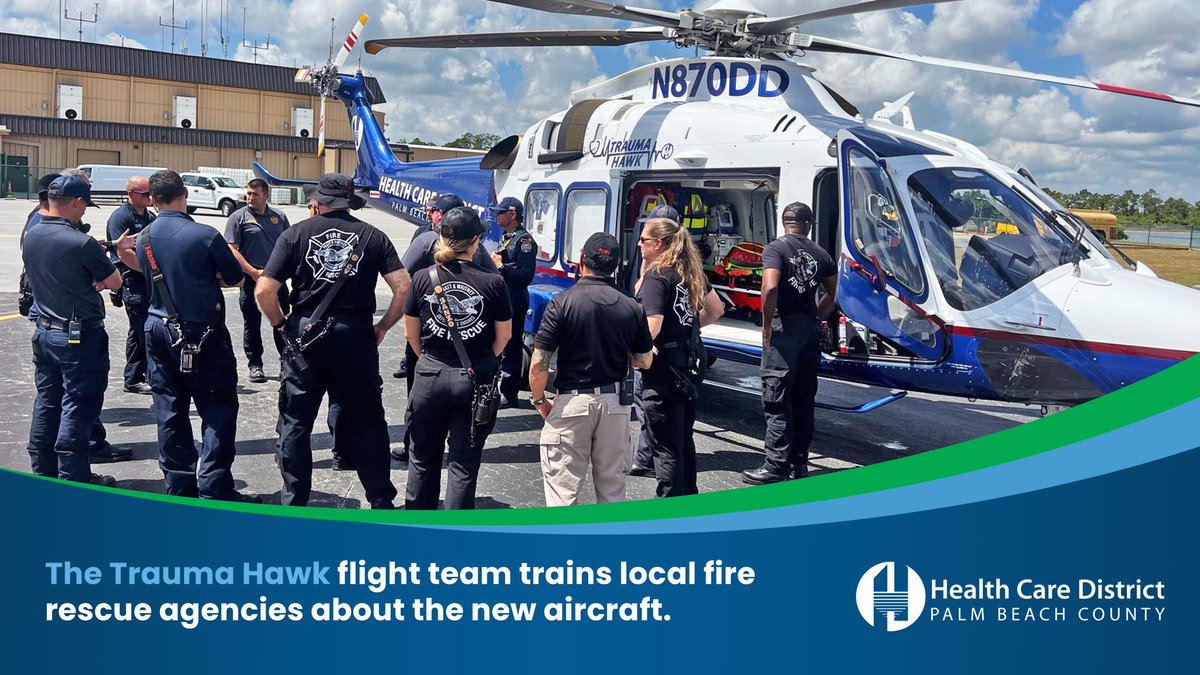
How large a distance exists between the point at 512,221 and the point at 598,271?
3177mm

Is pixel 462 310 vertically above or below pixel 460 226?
below

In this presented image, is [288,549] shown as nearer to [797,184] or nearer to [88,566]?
[88,566]

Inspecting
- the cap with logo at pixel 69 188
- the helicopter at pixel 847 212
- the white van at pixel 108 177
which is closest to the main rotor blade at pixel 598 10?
the helicopter at pixel 847 212

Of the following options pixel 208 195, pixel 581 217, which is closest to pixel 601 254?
pixel 581 217

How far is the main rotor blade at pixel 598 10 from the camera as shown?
6843 mm

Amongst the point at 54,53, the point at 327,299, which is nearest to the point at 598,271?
the point at 327,299

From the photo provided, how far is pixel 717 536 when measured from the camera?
3555 mm

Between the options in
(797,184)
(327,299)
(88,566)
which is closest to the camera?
(88,566)

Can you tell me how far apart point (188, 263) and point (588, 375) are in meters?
2.30

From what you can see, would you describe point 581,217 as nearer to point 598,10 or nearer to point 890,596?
point 598,10

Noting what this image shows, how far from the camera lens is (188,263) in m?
4.89

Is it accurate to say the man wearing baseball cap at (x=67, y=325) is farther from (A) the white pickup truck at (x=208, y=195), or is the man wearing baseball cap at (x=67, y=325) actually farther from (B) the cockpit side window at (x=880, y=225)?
(A) the white pickup truck at (x=208, y=195)

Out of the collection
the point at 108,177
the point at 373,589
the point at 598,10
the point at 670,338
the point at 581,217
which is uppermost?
the point at 598,10

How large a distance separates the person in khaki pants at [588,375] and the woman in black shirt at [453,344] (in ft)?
0.96
